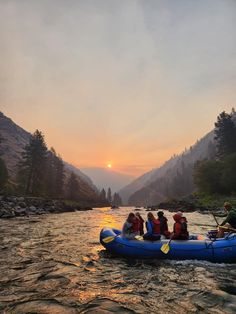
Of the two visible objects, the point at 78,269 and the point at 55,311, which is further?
the point at 78,269

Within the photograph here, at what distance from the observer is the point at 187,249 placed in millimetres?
13680

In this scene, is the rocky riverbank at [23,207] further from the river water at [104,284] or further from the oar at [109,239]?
the oar at [109,239]

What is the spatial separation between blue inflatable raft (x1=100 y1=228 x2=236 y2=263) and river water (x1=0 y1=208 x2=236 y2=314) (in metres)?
0.34

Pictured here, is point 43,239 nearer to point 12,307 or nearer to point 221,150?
point 12,307

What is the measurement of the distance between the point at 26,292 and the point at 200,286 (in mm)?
6226

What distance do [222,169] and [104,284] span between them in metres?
59.2

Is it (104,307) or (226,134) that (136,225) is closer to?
(104,307)

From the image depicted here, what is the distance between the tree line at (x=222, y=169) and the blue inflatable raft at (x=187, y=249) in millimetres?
48789

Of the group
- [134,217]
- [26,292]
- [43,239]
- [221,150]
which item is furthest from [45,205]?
[221,150]

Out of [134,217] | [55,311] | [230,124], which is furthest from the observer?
[230,124]

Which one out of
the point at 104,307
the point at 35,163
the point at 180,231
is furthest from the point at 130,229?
the point at 35,163

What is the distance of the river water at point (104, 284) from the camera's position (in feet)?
27.2

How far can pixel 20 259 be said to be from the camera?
13617mm

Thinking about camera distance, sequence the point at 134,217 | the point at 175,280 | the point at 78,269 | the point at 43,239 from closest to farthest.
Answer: the point at 175,280 → the point at 78,269 → the point at 134,217 → the point at 43,239
